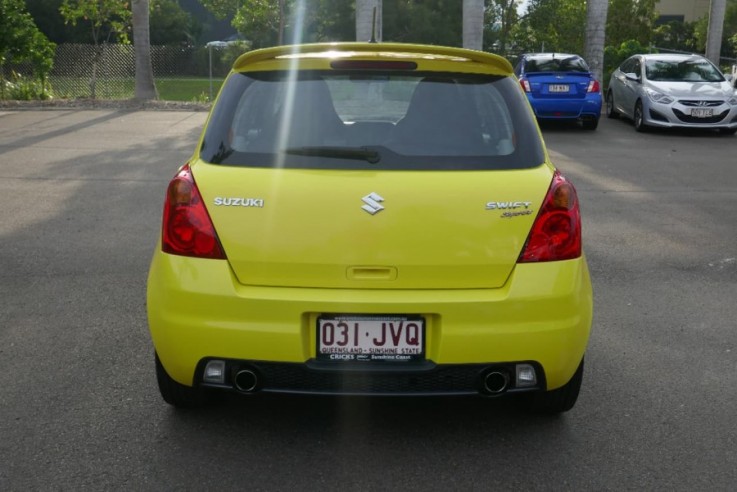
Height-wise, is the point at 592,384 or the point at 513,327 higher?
the point at 513,327

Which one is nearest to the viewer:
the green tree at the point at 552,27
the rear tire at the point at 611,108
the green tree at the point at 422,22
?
the rear tire at the point at 611,108

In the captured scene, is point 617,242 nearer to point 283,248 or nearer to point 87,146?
point 283,248

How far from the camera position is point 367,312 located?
352cm

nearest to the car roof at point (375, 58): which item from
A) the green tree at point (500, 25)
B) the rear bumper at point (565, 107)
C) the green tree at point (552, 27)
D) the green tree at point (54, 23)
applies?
the rear bumper at point (565, 107)

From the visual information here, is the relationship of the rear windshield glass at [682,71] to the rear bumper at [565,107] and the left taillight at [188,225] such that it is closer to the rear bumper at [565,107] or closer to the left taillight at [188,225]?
the rear bumper at [565,107]

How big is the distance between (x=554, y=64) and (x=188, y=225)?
49.9ft

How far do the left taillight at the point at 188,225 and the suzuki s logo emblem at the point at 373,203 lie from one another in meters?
0.59

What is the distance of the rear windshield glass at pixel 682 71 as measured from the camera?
17.7 meters

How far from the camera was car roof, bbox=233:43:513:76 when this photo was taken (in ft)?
13.1

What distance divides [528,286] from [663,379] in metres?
1.54

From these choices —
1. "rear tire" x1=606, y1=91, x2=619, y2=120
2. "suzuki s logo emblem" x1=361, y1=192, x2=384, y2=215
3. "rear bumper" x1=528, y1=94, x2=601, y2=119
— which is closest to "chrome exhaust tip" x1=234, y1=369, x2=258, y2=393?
"suzuki s logo emblem" x1=361, y1=192, x2=384, y2=215

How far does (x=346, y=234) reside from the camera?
3549 mm

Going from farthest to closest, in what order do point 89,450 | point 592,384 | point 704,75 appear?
point 704,75
point 592,384
point 89,450

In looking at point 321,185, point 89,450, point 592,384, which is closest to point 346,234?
point 321,185
